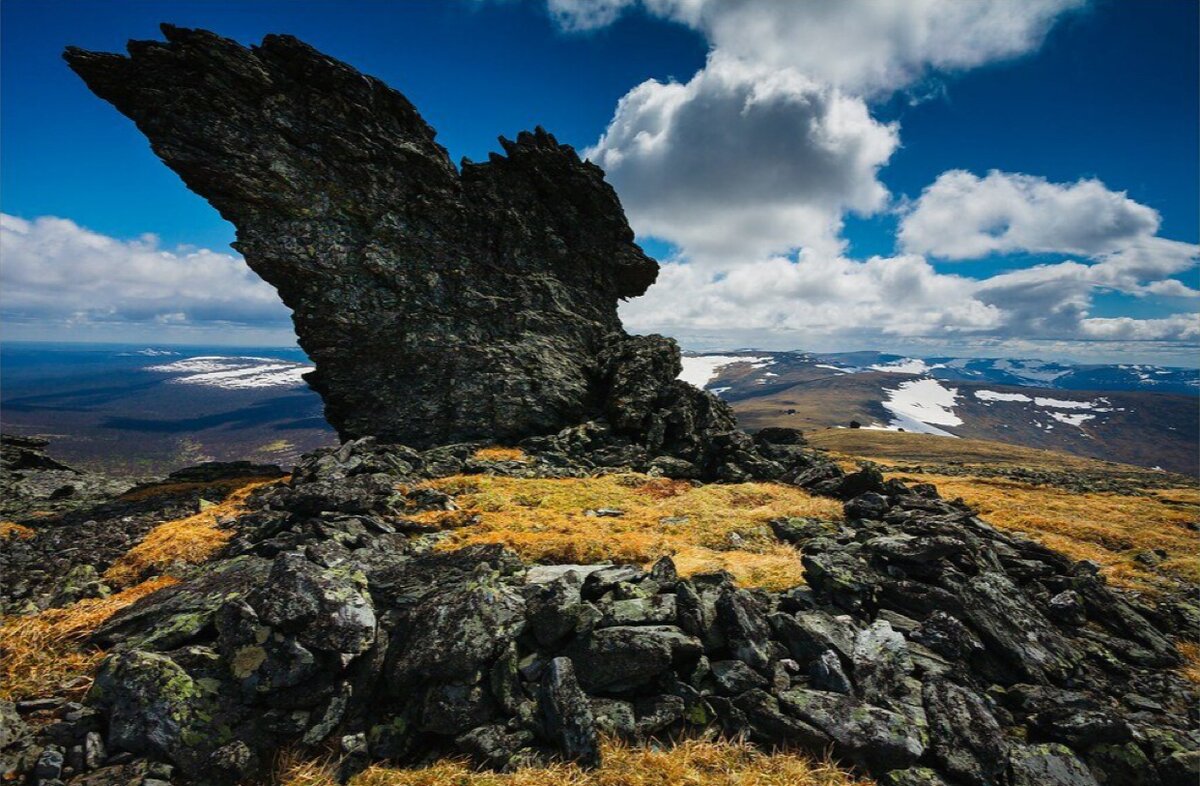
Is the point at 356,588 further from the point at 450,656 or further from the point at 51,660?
the point at 51,660

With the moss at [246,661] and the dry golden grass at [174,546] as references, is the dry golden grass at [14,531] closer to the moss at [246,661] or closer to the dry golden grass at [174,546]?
the dry golden grass at [174,546]

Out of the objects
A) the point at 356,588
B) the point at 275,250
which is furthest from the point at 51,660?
the point at 275,250

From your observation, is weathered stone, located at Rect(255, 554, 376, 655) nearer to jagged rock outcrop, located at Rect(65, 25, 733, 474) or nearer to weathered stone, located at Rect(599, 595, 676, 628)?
weathered stone, located at Rect(599, 595, 676, 628)

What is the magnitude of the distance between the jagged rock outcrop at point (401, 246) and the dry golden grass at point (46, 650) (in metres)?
26.2

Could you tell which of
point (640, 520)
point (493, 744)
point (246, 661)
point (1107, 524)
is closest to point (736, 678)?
point (493, 744)

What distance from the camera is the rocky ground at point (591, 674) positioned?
9.34 m

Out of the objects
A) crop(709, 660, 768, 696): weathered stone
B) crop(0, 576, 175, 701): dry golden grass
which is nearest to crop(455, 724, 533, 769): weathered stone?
crop(709, 660, 768, 696): weathered stone

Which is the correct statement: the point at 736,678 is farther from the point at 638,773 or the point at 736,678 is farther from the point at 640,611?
the point at 638,773

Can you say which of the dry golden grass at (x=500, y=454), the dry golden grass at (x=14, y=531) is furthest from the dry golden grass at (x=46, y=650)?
the dry golden grass at (x=500, y=454)

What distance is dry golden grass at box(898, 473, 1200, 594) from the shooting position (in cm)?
2256

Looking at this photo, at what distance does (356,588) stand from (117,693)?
4.34 metres

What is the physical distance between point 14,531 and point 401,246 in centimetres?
2692

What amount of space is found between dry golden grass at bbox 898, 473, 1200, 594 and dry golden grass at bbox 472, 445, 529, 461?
3234 centimetres

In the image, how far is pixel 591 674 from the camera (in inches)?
429
